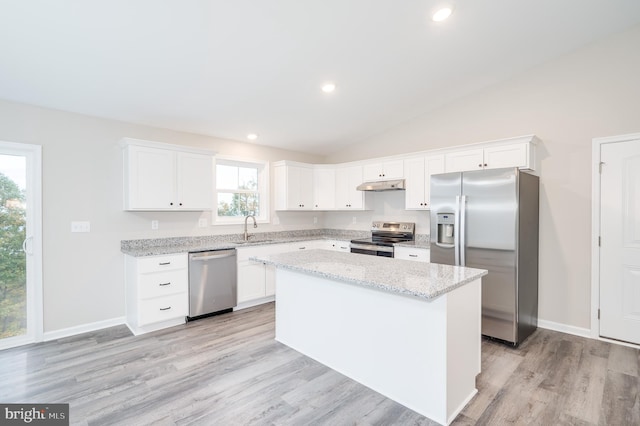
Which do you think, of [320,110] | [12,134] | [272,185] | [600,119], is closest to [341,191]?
[272,185]

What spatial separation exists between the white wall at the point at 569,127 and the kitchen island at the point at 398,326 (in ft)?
6.33

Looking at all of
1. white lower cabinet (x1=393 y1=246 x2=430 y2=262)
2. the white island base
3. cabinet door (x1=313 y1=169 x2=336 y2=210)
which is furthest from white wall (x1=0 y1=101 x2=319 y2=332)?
white lower cabinet (x1=393 y1=246 x2=430 y2=262)

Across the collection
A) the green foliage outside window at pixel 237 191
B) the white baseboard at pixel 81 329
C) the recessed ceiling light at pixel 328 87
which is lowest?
the white baseboard at pixel 81 329

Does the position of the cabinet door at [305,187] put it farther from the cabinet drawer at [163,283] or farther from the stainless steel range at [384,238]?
the cabinet drawer at [163,283]

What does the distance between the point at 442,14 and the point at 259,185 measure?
11.4ft

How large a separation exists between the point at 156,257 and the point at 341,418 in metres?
2.60

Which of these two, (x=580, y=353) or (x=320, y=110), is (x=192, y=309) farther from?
(x=580, y=353)

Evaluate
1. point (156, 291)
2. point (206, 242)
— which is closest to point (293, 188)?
point (206, 242)

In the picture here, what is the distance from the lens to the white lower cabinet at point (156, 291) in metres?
3.44

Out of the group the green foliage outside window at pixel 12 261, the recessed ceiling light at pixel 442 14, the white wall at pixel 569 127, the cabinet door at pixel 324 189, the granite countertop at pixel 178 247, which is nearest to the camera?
the recessed ceiling light at pixel 442 14

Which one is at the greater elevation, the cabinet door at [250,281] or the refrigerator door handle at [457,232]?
the refrigerator door handle at [457,232]

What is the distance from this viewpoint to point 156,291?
3.54 metres

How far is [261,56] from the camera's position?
2.95 metres

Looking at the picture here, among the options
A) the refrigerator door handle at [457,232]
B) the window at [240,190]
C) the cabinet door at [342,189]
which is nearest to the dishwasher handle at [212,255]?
the window at [240,190]
